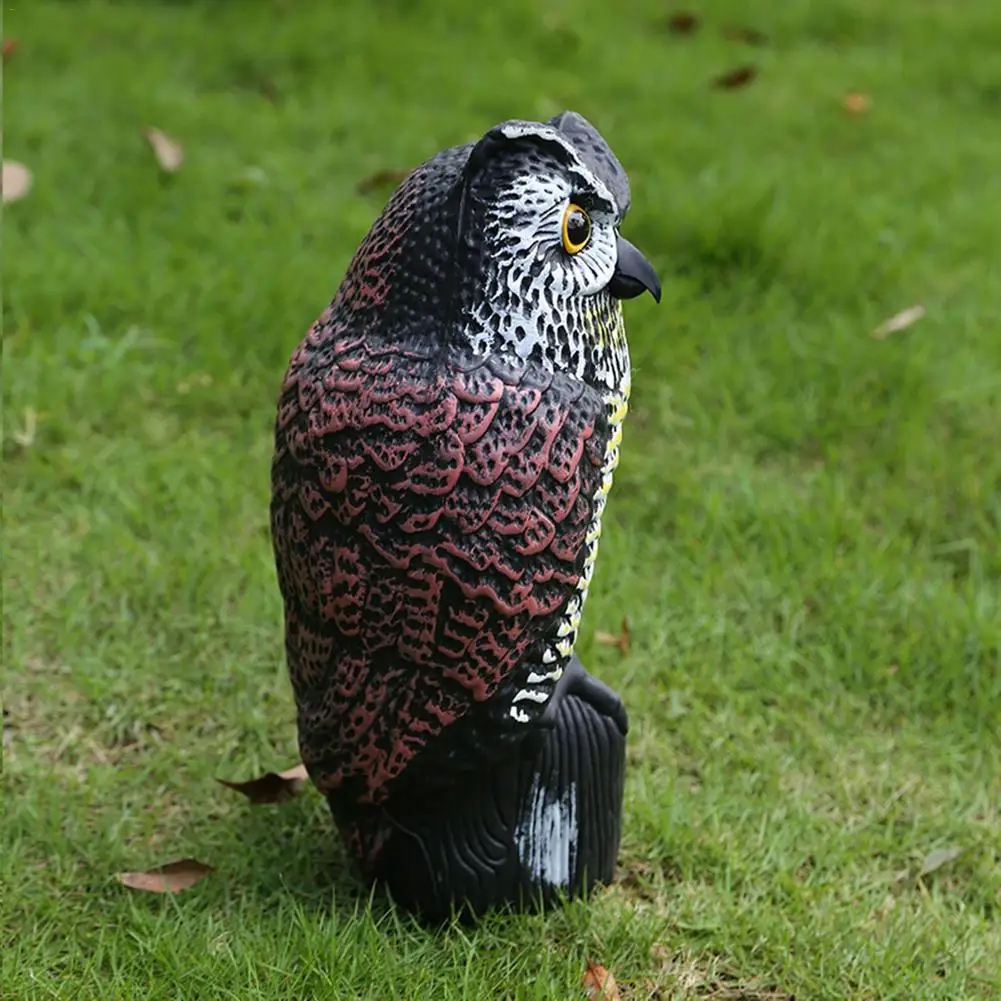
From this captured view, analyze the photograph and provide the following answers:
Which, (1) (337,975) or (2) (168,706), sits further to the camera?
(2) (168,706)

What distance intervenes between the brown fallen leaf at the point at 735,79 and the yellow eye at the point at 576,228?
11.9 feet

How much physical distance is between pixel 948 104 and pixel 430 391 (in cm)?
413

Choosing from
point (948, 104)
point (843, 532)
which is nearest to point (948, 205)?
point (948, 104)

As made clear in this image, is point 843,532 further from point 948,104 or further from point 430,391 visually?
point 948,104

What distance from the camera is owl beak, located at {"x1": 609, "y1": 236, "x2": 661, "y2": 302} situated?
2158 millimetres

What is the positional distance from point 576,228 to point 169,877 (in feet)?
4.53

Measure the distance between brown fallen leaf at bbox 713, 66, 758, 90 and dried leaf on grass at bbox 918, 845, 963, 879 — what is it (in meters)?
3.53

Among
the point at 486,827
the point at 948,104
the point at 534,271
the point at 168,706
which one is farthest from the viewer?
the point at 948,104

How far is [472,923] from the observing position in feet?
7.93

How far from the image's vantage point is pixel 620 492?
373cm

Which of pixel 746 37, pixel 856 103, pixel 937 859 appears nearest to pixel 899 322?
pixel 856 103

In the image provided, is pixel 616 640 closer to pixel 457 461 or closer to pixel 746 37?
pixel 457 461

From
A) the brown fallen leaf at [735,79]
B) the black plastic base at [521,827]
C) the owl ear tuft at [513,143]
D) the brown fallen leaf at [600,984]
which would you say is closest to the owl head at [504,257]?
the owl ear tuft at [513,143]

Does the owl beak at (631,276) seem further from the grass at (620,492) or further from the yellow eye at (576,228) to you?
the grass at (620,492)
